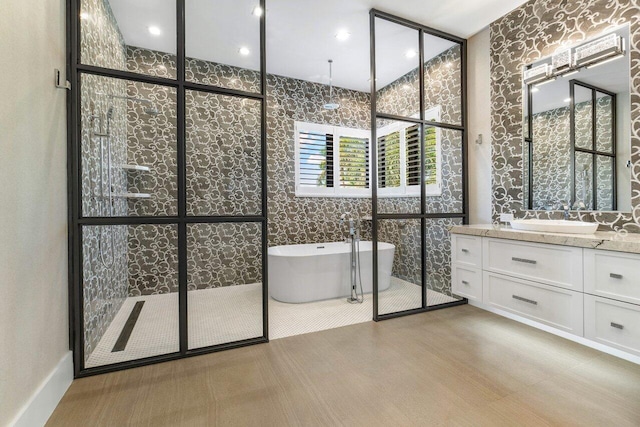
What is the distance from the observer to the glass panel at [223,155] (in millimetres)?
2246

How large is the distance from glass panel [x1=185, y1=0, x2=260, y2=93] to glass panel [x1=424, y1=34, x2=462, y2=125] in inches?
75.7

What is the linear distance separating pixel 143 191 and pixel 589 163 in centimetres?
350

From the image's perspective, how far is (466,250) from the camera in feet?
8.89

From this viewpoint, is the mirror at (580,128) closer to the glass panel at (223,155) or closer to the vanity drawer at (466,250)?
the vanity drawer at (466,250)

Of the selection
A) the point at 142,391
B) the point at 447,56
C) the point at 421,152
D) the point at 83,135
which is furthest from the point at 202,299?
the point at 447,56

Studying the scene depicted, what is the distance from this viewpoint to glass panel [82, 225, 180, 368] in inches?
80.9

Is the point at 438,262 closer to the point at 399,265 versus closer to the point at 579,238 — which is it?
the point at 399,265

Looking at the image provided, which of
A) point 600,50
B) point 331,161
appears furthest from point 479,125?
point 331,161

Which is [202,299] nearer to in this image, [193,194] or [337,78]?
[193,194]

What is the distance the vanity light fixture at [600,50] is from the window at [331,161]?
2.66 meters

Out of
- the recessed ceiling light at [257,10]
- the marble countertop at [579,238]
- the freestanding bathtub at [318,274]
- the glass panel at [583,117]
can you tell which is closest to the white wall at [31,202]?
the recessed ceiling light at [257,10]

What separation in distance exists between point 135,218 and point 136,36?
137 cm

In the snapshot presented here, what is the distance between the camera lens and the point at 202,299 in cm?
239

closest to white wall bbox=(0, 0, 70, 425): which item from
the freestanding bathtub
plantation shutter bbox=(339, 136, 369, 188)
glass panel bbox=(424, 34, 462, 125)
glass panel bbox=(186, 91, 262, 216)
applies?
glass panel bbox=(186, 91, 262, 216)
